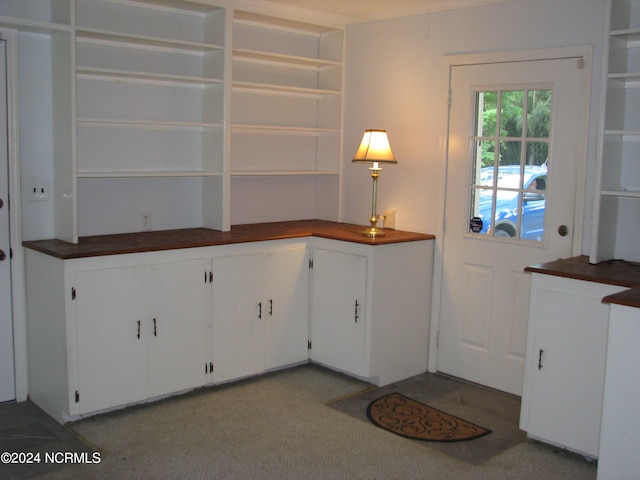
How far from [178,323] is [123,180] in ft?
3.27

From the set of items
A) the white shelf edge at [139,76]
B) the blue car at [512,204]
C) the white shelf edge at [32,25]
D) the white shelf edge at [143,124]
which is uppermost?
the white shelf edge at [32,25]

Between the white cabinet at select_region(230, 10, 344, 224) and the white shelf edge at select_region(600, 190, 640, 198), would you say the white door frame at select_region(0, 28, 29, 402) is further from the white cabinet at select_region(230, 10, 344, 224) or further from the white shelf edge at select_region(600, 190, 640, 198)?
the white shelf edge at select_region(600, 190, 640, 198)

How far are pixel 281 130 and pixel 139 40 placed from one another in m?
1.16

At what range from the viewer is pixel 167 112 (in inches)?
169

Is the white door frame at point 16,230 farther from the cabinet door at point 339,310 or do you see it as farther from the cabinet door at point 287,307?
the cabinet door at point 339,310

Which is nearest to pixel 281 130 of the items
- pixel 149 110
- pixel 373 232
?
pixel 149 110

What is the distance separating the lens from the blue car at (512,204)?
12.7ft

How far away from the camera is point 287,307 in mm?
4312

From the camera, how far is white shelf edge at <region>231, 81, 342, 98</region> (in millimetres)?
4478

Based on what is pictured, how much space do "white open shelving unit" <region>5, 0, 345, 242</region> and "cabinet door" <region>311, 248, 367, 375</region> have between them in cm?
72

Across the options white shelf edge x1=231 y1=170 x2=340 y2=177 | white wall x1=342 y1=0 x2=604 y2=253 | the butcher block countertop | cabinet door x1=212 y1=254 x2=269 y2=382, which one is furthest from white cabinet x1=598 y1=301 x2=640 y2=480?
white shelf edge x1=231 y1=170 x2=340 y2=177

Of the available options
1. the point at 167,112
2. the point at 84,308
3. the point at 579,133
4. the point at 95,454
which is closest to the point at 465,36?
the point at 579,133

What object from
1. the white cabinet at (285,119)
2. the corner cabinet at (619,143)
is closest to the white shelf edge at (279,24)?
the white cabinet at (285,119)

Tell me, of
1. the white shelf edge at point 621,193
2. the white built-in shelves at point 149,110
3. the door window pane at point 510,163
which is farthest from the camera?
the white built-in shelves at point 149,110
